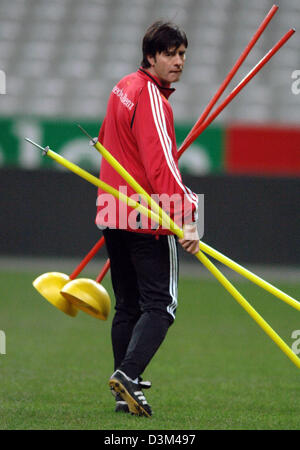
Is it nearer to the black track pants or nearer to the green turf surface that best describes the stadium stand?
the green turf surface

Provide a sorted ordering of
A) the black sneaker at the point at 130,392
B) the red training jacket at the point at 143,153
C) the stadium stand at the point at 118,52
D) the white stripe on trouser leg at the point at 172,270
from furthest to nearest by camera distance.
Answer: the stadium stand at the point at 118,52 < the white stripe on trouser leg at the point at 172,270 < the black sneaker at the point at 130,392 < the red training jacket at the point at 143,153

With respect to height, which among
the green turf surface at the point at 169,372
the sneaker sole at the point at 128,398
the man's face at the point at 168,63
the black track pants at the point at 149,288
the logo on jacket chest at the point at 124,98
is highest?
the man's face at the point at 168,63

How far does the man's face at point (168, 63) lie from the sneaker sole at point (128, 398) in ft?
4.21

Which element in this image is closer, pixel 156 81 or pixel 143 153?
pixel 143 153

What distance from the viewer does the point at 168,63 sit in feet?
12.1

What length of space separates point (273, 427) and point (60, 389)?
1.32 meters

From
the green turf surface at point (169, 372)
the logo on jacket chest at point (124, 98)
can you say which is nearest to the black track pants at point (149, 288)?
the green turf surface at point (169, 372)

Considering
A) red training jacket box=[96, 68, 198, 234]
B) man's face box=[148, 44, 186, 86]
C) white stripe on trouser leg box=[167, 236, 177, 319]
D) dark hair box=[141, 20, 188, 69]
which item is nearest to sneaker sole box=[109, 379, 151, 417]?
white stripe on trouser leg box=[167, 236, 177, 319]

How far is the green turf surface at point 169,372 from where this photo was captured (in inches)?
148

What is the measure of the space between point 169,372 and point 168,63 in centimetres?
213

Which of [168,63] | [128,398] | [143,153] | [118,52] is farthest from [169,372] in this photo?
[118,52]

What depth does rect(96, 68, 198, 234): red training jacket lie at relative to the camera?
3537 mm

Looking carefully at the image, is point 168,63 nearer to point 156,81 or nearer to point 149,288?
point 156,81

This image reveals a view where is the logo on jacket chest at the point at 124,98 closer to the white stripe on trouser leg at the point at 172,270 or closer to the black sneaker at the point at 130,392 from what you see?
the white stripe on trouser leg at the point at 172,270
